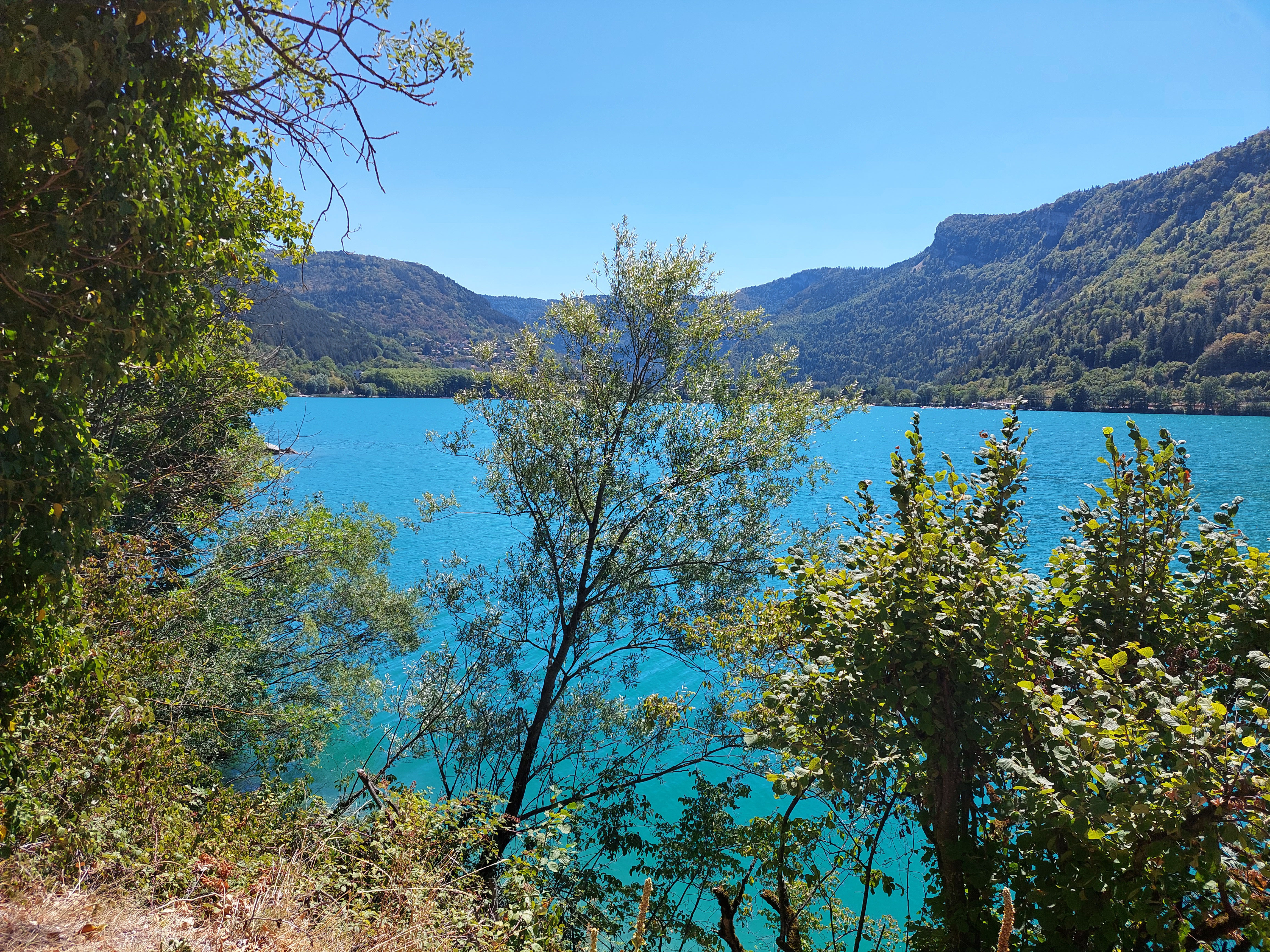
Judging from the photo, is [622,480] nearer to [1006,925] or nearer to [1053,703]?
[1053,703]

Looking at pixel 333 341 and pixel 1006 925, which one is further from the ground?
pixel 333 341

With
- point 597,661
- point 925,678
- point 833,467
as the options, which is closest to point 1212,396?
point 833,467

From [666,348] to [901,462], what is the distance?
8249 mm

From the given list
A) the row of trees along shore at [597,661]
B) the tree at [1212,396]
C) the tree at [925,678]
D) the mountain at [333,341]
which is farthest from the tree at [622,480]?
the tree at [1212,396]

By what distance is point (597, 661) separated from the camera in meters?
11.8

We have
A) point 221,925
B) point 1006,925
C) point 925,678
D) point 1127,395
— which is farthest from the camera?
point 1127,395

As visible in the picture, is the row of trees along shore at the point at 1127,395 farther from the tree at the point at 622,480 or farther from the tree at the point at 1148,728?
the tree at the point at 1148,728

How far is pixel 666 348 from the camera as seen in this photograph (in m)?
11.9

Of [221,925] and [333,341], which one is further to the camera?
[333,341]

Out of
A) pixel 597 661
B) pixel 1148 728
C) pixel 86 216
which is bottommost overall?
pixel 597 661

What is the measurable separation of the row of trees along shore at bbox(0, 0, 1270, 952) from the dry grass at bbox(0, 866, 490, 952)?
0.03 m

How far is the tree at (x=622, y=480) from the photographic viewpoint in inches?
462

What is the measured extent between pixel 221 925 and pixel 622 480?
8.29 meters

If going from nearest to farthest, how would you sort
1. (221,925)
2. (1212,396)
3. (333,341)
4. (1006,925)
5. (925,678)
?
1. (1006,925)
2. (925,678)
3. (221,925)
4. (1212,396)
5. (333,341)
